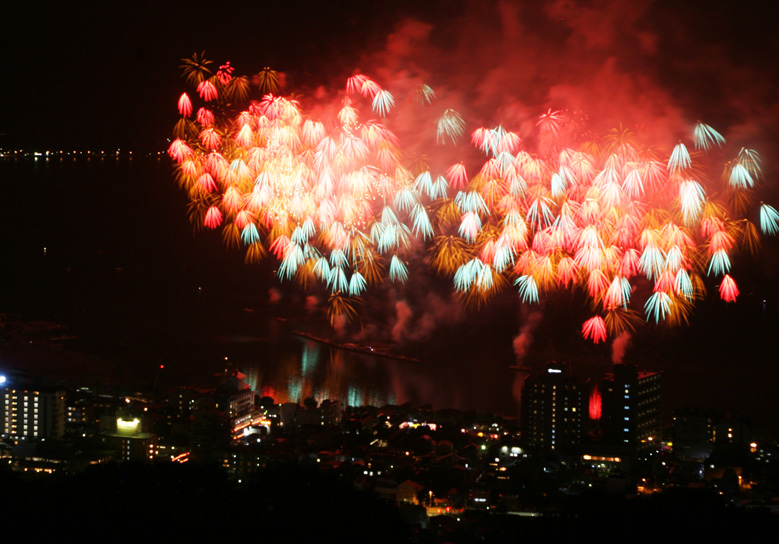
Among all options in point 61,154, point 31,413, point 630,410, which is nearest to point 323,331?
point 31,413

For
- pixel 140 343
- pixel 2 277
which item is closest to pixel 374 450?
pixel 140 343

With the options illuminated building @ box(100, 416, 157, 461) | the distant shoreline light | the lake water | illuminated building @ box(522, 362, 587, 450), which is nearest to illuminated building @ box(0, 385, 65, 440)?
illuminated building @ box(100, 416, 157, 461)

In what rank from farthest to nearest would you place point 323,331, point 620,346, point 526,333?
1. point 323,331
2. point 526,333
3. point 620,346

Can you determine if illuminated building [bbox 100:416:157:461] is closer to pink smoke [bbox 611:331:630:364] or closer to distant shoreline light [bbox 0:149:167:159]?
pink smoke [bbox 611:331:630:364]

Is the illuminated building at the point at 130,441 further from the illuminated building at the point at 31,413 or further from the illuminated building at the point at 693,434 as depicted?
the illuminated building at the point at 693,434

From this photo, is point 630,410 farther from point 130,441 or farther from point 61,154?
point 61,154

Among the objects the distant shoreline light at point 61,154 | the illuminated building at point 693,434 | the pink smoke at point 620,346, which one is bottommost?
the illuminated building at point 693,434

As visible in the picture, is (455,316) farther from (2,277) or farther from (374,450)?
(2,277)

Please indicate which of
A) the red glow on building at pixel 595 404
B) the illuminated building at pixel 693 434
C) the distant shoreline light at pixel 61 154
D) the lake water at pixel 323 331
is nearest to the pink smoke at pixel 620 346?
the lake water at pixel 323 331
